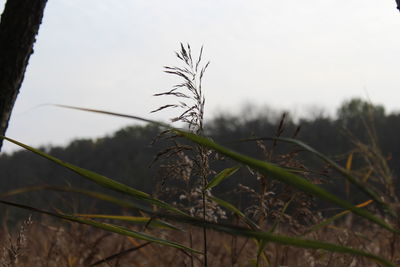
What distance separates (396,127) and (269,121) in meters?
5.50

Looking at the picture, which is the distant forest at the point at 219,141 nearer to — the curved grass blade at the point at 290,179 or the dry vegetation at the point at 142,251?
the dry vegetation at the point at 142,251

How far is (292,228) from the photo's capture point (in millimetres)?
2441

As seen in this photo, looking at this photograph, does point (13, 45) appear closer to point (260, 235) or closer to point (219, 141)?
point (260, 235)

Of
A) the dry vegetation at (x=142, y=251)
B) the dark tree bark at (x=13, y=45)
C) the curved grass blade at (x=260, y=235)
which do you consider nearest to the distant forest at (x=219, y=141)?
the dry vegetation at (x=142, y=251)

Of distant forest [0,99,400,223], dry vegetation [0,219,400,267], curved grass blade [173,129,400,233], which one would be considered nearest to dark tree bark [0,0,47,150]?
dry vegetation [0,219,400,267]

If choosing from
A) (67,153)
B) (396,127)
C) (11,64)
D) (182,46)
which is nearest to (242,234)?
(182,46)

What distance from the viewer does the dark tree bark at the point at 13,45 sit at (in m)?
1.94

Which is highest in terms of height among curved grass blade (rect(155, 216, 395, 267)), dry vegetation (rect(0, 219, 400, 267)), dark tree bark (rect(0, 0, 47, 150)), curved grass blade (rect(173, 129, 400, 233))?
dark tree bark (rect(0, 0, 47, 150))

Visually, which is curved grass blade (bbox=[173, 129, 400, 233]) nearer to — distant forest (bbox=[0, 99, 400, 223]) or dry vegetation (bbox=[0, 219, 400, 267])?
dry vegetation (bbox=[0, 219, 400, 267])

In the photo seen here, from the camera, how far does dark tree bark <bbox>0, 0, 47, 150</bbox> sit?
1.94 metres

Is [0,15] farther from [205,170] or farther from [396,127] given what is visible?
[396,127]

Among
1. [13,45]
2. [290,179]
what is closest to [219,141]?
[13,45]

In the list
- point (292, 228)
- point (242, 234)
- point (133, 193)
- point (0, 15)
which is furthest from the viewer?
point (292, 228)

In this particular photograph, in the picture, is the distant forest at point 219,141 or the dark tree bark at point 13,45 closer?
the dark tree bark at point 13,45
